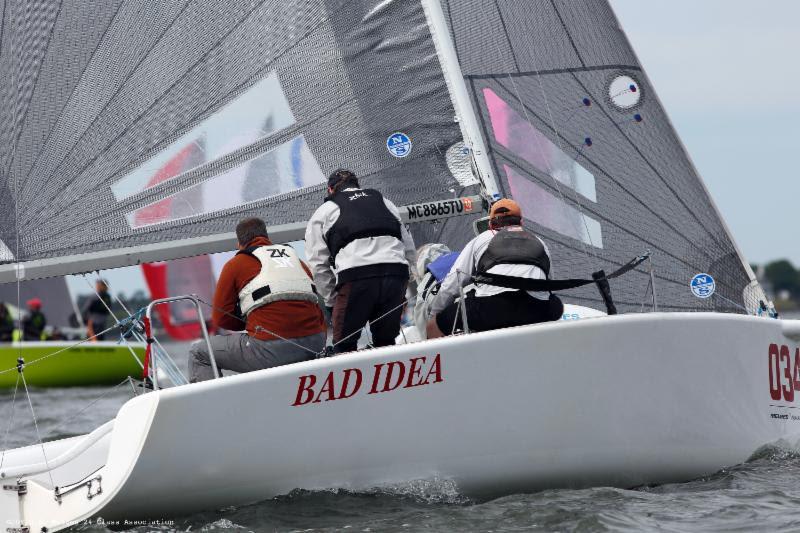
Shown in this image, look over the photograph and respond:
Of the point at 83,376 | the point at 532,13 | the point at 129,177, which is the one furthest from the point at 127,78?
the point at 83,376

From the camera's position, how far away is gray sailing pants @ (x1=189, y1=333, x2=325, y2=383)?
4938 millimetres

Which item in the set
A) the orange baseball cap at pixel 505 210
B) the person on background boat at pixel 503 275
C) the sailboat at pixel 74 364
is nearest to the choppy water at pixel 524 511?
the person on background boat at pixel 503 275

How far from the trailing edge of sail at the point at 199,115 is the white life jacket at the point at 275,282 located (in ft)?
2.44

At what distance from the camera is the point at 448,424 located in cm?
443

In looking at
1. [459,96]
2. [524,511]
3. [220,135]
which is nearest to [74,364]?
[220,135]

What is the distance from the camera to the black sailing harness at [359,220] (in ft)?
16.5

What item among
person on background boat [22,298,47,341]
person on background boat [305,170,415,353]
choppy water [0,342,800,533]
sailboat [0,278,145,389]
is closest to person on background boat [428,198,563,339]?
person on background boat [305,170,415,353]

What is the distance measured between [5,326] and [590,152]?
39.3 feet

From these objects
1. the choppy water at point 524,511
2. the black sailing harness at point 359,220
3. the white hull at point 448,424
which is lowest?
the choppy water at point 524,511

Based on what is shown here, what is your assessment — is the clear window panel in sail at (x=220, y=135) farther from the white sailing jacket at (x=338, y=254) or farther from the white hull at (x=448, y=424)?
the white hull at (x=448, y=424)

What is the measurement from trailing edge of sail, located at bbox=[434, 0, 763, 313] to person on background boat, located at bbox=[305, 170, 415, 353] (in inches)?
52.5

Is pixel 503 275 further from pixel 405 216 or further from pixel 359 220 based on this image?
pixel 405 216

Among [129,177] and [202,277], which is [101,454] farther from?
[202,277]

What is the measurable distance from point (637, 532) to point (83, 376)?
41.7 ft
